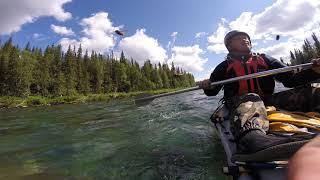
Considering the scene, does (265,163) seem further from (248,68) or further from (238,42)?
(238,42)

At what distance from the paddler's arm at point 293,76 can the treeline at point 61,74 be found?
44.7m

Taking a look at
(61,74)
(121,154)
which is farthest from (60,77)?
(121,154)

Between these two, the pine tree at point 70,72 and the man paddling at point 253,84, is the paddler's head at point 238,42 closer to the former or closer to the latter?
the man paddling at point 253,84

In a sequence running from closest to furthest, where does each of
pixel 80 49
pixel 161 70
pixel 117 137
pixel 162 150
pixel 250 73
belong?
pixel 250 73, pixel 162 150, pixel 117 137, pixel 80 49, pixel 161 70

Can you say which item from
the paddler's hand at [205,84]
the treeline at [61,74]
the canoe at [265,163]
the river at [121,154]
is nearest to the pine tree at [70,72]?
the treeline at [61,74]

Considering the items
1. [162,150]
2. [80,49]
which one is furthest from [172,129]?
[80,49]

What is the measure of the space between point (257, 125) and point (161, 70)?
430 ft

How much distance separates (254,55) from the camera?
577 centimetres

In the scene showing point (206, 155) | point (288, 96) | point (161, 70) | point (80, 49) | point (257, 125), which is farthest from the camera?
point (161, 70)

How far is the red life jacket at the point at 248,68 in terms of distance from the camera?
5.43 metres

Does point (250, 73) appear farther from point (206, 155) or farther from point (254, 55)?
point (206, 155)

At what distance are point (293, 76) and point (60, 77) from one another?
7280 cm

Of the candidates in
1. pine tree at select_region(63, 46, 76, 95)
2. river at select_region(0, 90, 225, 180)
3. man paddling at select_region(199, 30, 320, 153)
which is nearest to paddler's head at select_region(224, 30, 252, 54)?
man paddling at select_region(199, 30, 320, 153)

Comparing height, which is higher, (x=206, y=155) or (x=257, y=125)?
(x=257, y=125)
